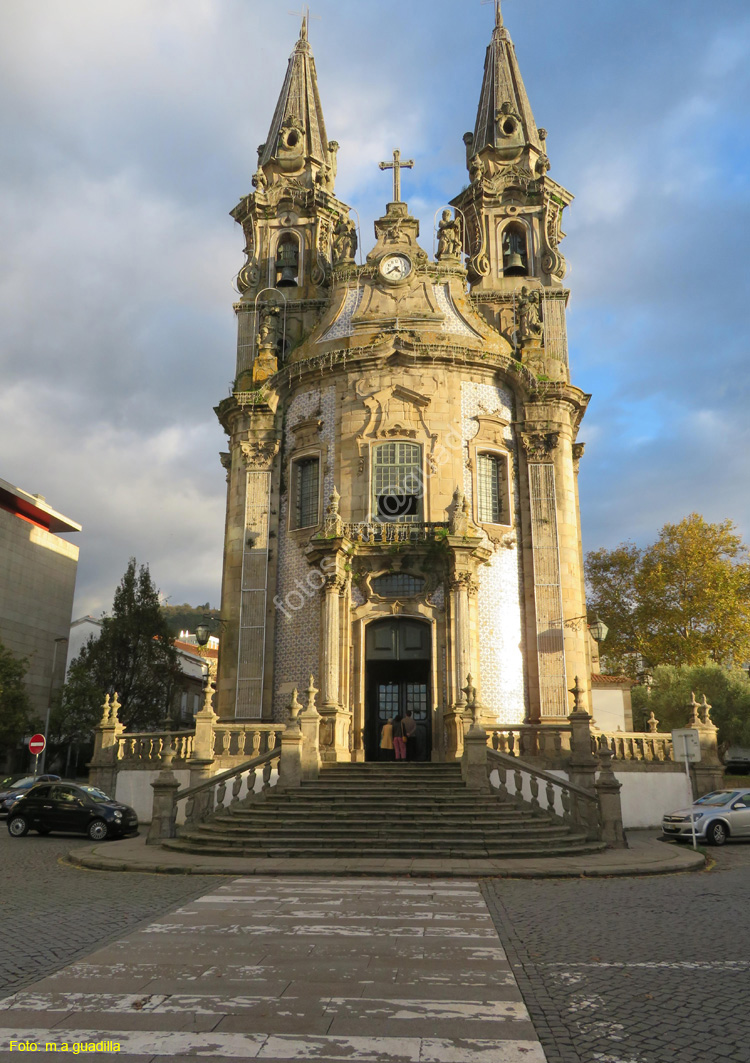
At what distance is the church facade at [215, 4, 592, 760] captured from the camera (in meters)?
Result: 24.2

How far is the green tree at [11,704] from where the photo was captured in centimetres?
3881

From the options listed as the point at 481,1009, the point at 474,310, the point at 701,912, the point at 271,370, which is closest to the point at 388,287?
the point at 474,310

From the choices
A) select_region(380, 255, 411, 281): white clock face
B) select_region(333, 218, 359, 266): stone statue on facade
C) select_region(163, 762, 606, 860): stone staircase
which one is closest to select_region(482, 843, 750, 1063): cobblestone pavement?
select_region(163, 762, 606, 860): stone staircase

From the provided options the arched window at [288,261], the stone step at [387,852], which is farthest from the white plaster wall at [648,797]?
the arched window at [288,261]

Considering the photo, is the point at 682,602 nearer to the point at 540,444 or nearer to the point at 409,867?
the point at 540,444

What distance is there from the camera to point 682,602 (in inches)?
1746

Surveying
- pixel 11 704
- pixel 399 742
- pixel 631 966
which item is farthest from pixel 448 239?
pixel 11 704

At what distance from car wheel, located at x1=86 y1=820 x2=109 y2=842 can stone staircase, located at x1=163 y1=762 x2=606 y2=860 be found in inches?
175

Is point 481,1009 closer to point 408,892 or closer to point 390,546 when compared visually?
point 408,892

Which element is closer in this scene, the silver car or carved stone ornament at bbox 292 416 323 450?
the silver car

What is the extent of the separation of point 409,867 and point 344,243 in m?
23.2

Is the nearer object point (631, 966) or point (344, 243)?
point (631, 966)

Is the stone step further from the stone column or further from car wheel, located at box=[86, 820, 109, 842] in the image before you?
the stone column

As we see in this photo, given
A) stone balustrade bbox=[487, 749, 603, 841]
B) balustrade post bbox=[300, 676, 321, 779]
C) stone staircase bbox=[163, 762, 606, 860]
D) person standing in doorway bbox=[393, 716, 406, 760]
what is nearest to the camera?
stone staircase bbox=[163, 762, 606, 860]
